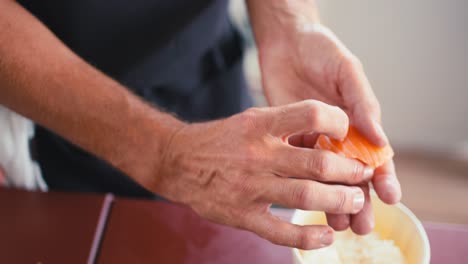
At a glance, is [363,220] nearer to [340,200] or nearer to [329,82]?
[340,200]

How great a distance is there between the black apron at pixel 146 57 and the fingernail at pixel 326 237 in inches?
20.6

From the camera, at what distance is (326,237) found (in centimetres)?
65

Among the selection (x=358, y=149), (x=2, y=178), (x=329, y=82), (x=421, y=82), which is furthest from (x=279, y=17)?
(x=421, y=82)

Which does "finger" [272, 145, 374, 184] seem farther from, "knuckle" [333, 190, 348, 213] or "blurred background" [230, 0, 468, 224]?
"blurred background" [230, 0, 468, 224]

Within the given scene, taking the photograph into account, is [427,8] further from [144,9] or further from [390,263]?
[390,263]

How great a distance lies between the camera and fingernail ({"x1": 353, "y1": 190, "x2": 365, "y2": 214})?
66cm

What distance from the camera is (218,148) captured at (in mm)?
671

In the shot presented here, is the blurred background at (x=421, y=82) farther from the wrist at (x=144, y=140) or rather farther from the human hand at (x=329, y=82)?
the wrist at (x=144, y=140)

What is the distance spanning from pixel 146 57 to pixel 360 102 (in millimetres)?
452

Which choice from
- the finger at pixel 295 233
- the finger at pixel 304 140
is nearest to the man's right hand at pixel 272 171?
the finger at pixel 295 233

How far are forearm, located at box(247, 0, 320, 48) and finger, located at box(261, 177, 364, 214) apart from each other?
363 mm

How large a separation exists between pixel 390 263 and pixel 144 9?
607mm

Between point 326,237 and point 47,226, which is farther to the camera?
point 47,226

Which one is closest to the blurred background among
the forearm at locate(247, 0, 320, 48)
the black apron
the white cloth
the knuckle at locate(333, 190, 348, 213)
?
the black apron
